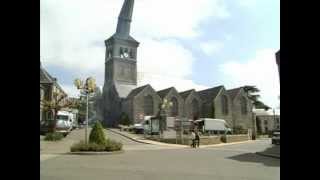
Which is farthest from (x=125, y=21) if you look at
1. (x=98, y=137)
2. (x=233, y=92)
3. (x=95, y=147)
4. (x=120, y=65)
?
(x=95, y=147)

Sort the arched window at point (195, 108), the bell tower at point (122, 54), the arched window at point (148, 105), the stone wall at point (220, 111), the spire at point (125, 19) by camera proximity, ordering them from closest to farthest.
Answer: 1. the arched window at point (148, 105)
2. the stone wall at point (220, 111)
3. the arched window at point (195, 108)
4. the bell tower at point (122, 54)
5. the spire at point (125, 19)

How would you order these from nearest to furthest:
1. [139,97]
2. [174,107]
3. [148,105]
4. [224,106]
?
[139,97], [148,105], [174,107], [224,106]

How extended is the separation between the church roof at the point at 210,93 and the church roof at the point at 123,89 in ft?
49.8

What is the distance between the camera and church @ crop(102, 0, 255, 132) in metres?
86.1

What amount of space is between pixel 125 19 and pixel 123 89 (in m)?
17.4

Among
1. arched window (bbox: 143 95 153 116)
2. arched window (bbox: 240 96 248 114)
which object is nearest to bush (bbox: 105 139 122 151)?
arched window (bbox: 143 95 153 116)

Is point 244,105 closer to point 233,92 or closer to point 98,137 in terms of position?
point 233,92

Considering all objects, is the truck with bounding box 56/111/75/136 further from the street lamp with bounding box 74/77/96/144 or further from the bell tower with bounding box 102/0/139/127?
the bell tower with bounding box 102/0/139/127

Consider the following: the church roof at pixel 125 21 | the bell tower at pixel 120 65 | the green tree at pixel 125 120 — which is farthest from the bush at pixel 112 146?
the church roof at pixel 125 21

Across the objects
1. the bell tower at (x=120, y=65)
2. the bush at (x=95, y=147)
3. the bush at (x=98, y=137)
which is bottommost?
the bush at (x=95, y=147)

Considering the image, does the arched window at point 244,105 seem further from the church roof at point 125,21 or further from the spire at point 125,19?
the spire at point 125,19

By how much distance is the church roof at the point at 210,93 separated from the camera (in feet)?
292

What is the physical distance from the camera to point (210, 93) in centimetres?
9081
